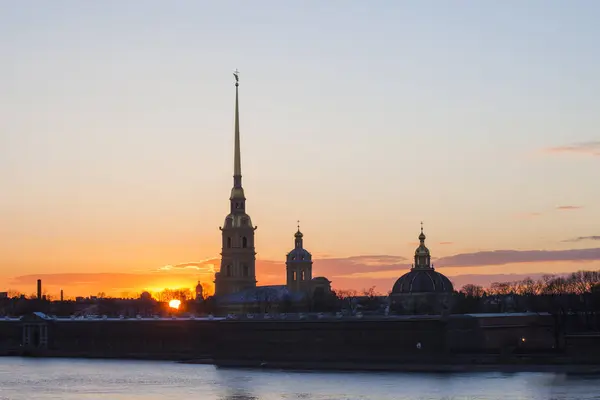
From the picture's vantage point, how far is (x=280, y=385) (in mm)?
68250

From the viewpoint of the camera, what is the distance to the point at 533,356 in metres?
75.8

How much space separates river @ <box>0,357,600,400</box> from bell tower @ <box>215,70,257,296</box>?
55960mm

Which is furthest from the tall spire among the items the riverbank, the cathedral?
the riverbank

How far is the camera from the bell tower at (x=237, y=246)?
457 feet

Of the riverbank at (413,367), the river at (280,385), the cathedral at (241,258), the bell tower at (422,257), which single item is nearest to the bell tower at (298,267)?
the cathedral at (241,258)

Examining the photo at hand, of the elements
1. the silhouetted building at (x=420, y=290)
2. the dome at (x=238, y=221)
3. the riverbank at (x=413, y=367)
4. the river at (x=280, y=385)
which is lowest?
the river at (x=280, y=385)

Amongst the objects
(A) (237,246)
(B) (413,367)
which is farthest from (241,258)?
(B) (413,367)

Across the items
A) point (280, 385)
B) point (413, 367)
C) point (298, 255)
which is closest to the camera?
point (280, 385)

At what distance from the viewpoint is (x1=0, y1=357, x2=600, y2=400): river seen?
60844 mm

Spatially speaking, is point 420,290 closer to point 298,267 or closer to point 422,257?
point 422,257

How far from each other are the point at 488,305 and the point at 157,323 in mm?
29551

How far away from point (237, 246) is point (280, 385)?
7136cm

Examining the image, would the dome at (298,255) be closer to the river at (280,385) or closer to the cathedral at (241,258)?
the cathedral at (241,258)

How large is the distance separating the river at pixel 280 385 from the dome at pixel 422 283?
122 ft
